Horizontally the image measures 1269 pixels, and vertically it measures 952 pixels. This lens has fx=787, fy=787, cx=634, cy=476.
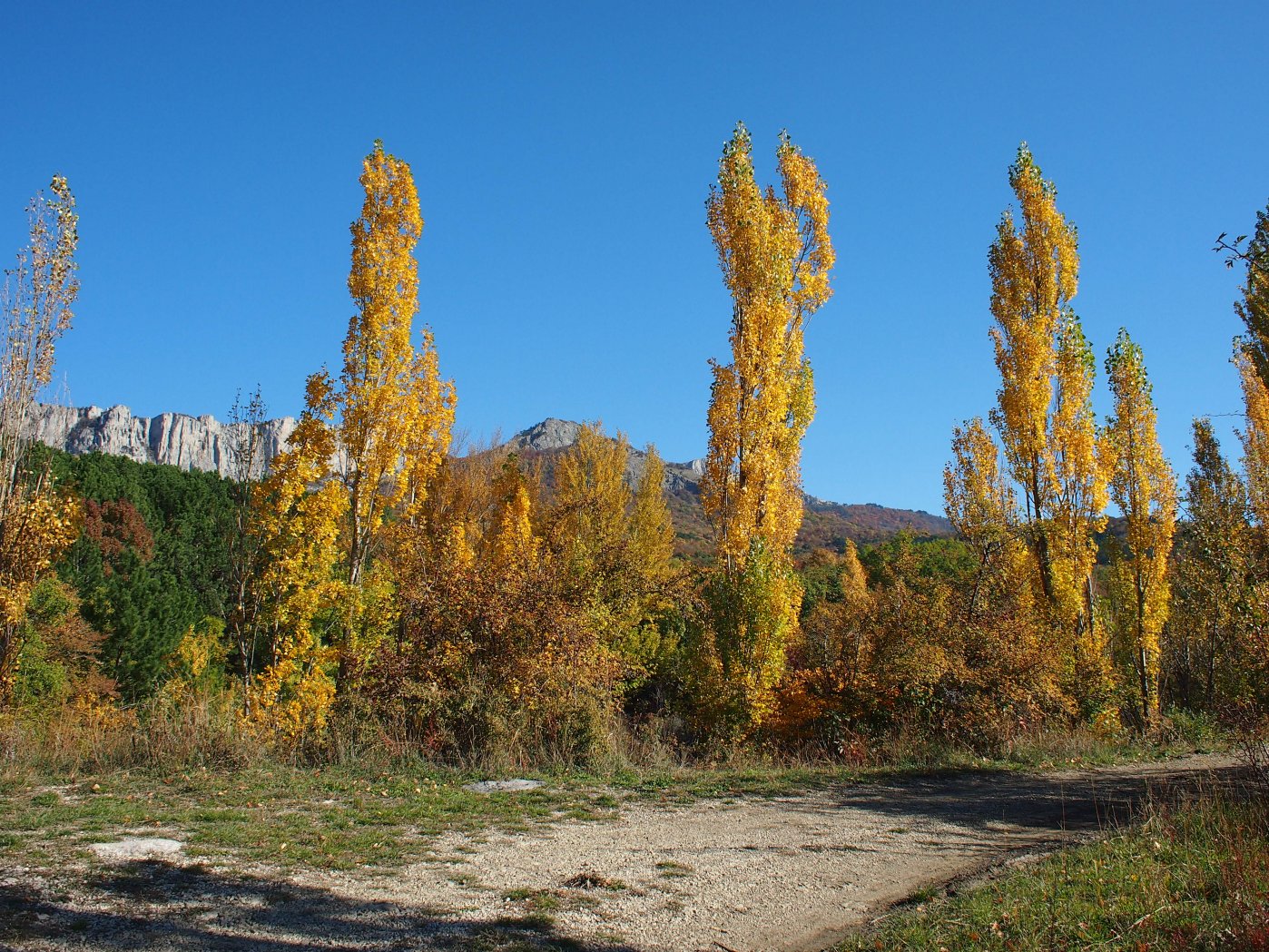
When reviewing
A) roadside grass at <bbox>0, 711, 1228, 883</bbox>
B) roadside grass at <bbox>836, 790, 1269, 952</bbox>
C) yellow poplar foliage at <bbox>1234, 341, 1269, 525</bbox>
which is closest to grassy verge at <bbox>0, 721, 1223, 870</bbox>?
roadside grass at <bbox>0, 711, 1228, 883</bbox>

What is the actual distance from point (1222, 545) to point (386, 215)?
1609cm

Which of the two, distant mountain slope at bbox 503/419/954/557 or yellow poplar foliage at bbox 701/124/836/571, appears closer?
yellow poplar foliage at bbox 701/124/836/571

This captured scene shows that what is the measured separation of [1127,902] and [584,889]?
3437 millimetres

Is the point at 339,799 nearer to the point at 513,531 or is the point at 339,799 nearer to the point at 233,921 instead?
the point at 233,921

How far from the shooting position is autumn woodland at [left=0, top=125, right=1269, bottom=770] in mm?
10633

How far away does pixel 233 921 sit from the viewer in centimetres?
461

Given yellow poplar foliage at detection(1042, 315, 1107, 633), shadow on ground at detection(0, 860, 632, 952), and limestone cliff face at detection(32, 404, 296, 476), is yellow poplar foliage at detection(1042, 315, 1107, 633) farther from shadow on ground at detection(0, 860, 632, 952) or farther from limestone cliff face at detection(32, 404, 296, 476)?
limestone cliff face at detection(32, 404, 296, 476)

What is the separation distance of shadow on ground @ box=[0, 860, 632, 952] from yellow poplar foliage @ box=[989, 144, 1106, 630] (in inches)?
641

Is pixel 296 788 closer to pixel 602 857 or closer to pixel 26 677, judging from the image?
pixel 602 857

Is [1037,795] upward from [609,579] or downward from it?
downward

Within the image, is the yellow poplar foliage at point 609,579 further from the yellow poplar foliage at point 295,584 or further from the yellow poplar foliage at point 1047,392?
the yellow poplar foliage at point 1047,392

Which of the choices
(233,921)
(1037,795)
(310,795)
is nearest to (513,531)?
(310,795)

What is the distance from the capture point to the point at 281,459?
1084cm

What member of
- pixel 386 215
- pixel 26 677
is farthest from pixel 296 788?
pixel 26 677
